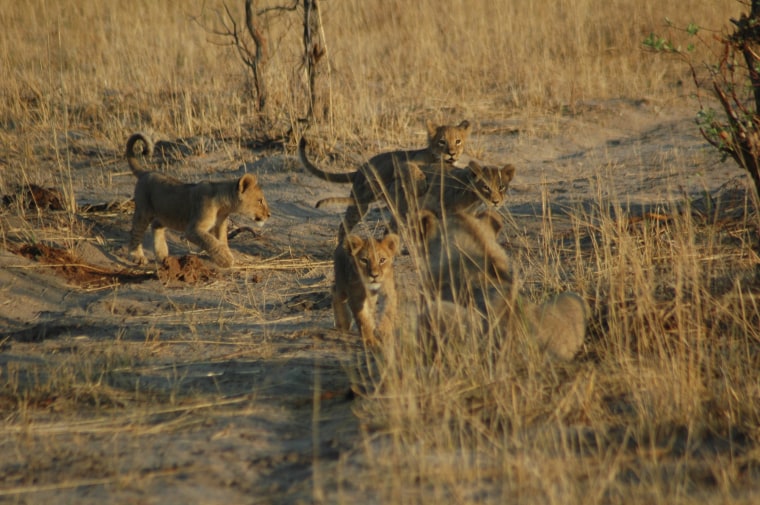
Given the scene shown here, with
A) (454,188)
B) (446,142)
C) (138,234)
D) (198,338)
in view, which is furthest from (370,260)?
(446,142)

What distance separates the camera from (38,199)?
31.1ft

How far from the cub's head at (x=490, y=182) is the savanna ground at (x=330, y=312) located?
Answer: 432 millimetres

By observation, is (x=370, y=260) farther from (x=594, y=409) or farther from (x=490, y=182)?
(x=490, y=182)

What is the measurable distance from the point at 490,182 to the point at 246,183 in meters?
2.20

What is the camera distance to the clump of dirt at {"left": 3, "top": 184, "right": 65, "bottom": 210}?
9.39m

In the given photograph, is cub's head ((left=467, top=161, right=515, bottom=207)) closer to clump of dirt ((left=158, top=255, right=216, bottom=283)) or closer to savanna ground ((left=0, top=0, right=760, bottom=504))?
savanna ground ((left=0, top=0, right=760, bottom=504))

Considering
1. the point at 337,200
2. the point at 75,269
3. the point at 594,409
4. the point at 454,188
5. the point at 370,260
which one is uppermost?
the point at 454,188

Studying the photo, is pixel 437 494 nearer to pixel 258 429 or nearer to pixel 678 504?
pixel 678 504

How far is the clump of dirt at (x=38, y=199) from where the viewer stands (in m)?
9.39

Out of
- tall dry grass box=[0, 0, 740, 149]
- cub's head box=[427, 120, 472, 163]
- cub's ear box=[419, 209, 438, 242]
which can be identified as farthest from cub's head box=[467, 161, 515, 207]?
tall dry grass box=[0, 0, 740, 149]

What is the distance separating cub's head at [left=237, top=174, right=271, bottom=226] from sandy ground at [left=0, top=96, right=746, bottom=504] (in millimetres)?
365

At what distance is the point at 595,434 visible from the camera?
433cm

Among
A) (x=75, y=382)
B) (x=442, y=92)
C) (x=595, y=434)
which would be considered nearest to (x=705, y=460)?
(x=595, y=434)

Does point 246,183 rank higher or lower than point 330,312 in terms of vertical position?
higher
